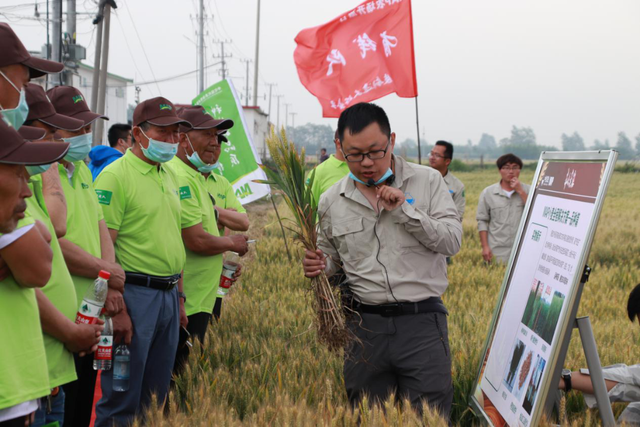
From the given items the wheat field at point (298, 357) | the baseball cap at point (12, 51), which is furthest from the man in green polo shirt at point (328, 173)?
the baseball cap at point (12, 51)

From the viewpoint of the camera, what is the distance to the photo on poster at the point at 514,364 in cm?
322

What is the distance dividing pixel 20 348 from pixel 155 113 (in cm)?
230

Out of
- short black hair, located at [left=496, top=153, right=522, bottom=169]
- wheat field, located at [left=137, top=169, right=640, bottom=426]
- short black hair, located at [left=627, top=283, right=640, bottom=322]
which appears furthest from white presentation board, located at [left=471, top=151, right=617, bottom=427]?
short black hair, located at [left=496, top=153, right=522, bottom=169]

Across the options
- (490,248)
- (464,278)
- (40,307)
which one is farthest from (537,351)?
(490,248)

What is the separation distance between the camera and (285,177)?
11.6 ft

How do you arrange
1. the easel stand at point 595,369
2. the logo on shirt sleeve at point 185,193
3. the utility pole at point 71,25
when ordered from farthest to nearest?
1. the utility pole at point 71,25
2. the logo on shirt sleeve at point 185,193
3. the easel stand at point 595,369

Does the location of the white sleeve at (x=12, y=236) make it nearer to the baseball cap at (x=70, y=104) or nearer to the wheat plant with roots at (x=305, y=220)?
the wheat plant with roots at (x=305, y=220)

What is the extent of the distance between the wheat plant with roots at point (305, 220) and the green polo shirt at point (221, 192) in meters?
1.74

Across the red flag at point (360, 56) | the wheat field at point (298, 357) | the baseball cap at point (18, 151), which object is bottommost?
the wheat field at point (298, 357)

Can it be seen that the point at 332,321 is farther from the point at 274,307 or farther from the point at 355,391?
the point at 274,307

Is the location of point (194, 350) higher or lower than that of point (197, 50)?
lower

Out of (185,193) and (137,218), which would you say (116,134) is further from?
(137,218)

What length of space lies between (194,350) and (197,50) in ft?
151

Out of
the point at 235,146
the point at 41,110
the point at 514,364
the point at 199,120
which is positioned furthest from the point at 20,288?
the point at 235,146
